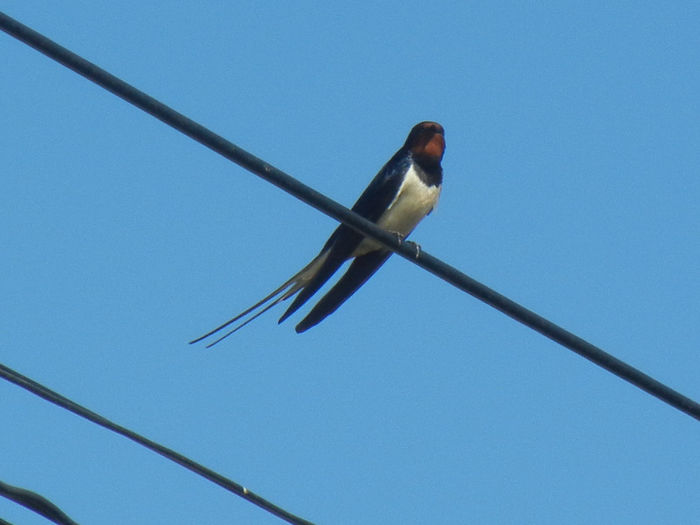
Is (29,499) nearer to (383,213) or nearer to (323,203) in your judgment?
(323,203)

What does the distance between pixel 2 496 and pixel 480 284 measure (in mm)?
1335

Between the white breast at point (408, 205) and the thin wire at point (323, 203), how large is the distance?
312 cm

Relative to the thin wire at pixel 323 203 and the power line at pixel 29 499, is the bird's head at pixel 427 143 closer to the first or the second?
the thin wire at pixel 323 203

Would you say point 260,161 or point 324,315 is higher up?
point 324,315

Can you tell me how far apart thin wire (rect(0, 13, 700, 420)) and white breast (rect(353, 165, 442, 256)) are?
123 inches

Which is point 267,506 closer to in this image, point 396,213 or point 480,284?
point 480,284

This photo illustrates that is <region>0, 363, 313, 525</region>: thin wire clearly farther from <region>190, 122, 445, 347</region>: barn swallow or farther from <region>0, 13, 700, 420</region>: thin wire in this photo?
<region>190, 122, 445, 347</region>: barn swallow

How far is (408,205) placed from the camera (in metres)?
7.09

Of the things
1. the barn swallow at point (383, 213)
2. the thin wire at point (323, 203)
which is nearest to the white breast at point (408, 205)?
the barn swallow at point (383, 213)

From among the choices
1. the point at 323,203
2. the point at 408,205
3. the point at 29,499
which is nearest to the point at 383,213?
the point at 408,205

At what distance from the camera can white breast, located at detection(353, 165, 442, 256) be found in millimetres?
7098

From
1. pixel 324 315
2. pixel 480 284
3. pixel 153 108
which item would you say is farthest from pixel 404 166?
pixel 153 108

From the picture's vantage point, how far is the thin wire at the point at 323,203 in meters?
3.13

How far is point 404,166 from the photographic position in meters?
7.26
